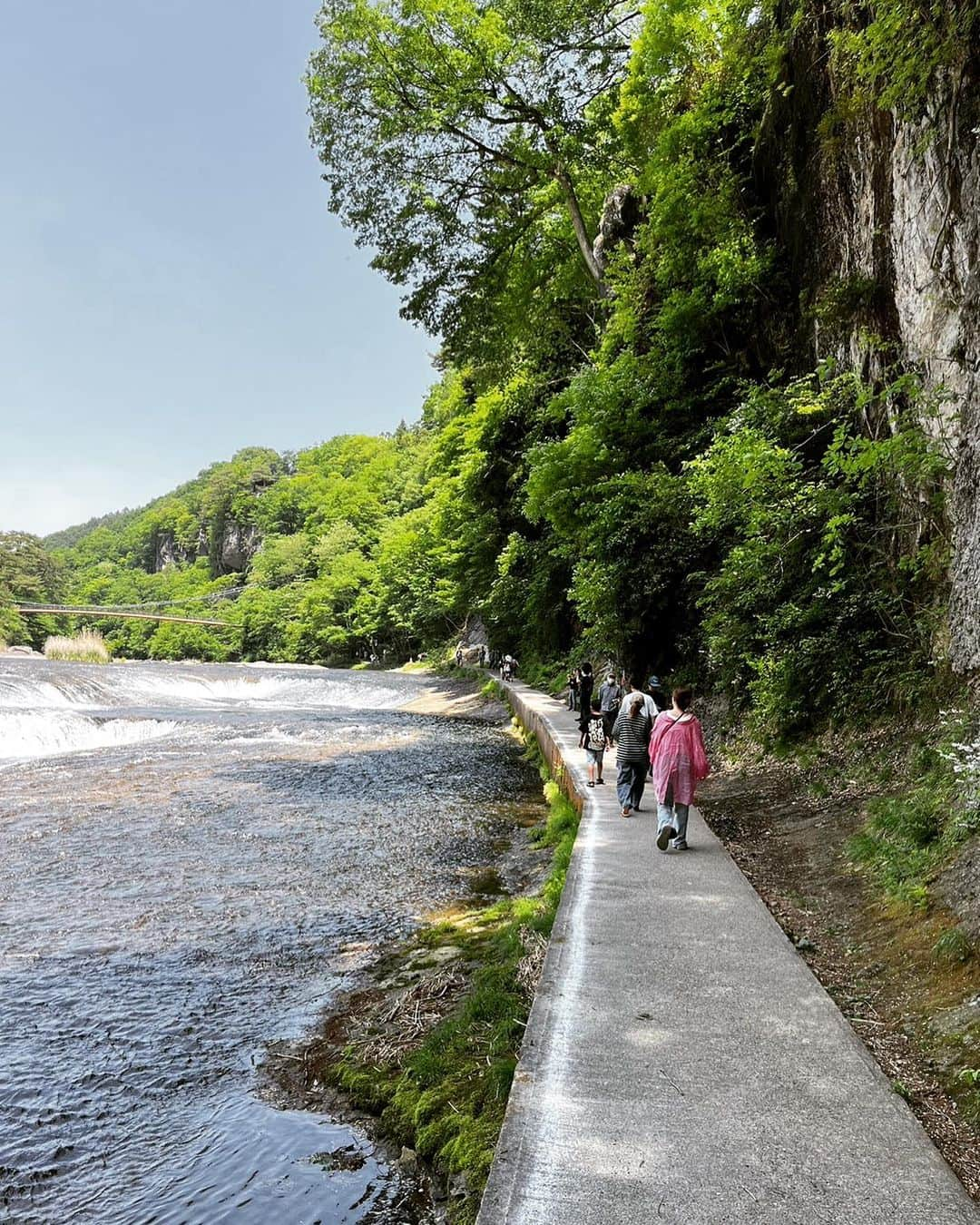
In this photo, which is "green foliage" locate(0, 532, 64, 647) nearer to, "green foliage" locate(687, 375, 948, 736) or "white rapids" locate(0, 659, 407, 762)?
"white rapids" locate(0, 659, 407, 762)

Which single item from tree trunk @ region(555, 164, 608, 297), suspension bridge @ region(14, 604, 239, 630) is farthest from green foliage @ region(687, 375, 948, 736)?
suspension bridge @ region(14, 604, 239, 630)

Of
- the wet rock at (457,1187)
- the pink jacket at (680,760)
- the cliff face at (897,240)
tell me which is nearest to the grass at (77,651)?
the cliff face at (897,240)

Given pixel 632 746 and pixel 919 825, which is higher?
pixel 632 746

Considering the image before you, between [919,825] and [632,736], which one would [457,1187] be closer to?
[919,825]

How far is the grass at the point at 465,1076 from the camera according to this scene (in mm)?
3672

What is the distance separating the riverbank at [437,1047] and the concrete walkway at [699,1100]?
0.41 m

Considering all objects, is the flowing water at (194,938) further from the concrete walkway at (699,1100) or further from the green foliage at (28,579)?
the green foliage at (28,579)

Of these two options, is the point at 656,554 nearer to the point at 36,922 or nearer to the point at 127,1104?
the point at 36,922

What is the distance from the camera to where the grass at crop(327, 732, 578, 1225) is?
3672mm

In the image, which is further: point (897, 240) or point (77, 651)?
point (77, 651)

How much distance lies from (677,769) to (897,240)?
615 centimetres

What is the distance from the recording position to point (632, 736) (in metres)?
8.48

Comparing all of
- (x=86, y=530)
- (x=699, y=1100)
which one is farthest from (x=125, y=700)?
(x=86, y=530)

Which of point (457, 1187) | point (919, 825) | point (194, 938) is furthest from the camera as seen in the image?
point (194, 938)
